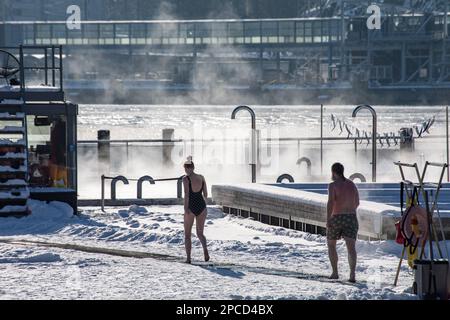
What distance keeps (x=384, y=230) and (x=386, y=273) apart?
9.49 feet

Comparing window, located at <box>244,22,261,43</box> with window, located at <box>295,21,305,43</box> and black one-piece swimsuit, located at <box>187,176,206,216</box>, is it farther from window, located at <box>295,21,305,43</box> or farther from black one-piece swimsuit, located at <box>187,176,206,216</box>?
black one-piece swimsuit, located at <box>187,176,206,216</box>

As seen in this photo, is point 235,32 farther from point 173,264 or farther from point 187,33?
point 173,264

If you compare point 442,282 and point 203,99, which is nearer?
point 442,282

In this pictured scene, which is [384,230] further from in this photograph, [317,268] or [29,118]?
[29,118]

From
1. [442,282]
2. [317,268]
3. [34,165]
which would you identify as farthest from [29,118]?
[442,282]

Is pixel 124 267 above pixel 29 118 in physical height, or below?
below

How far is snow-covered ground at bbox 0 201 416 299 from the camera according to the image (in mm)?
17312

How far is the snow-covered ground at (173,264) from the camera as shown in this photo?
56.8 feet

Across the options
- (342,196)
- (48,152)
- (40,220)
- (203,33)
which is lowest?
(40,220)

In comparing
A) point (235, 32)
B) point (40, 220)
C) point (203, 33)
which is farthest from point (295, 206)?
point (203, 33)

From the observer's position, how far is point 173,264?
20.2 m

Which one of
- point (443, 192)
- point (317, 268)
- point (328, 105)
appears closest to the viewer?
point (317, 268)

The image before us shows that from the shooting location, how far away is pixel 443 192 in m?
27.3

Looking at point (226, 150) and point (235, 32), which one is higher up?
point (235, 32)
